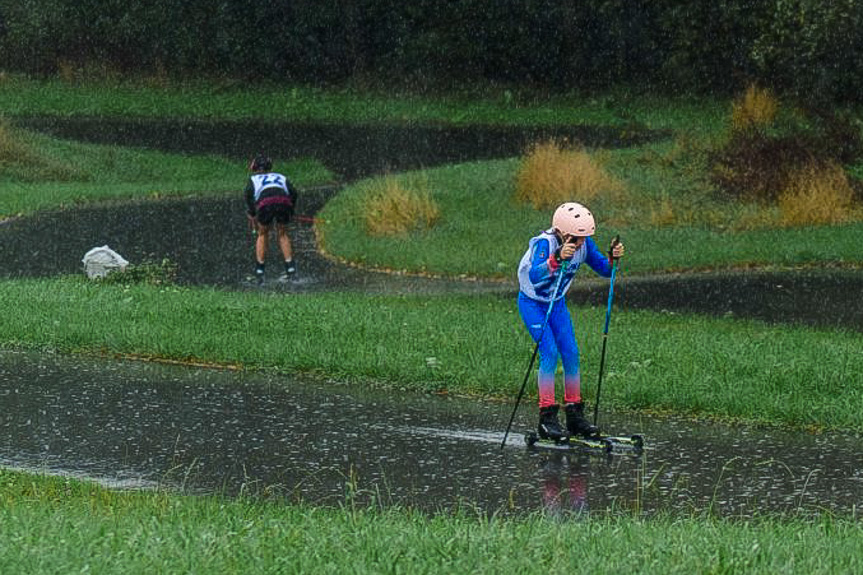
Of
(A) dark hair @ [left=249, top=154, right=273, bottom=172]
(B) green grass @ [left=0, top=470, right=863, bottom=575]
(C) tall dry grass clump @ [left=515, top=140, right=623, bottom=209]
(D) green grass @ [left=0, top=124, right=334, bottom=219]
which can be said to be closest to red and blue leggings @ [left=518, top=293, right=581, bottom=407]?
(B) green grass @ [left=0, top=470, right=863, bottom=575]

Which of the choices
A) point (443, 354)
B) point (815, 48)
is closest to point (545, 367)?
point (443, 354)

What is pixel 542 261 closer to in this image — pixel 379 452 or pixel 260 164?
pixel 379 452

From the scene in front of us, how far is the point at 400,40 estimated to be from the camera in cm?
4897

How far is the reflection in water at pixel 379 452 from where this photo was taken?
925 centimetres

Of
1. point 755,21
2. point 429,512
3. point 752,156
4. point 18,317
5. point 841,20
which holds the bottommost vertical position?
point 429,512

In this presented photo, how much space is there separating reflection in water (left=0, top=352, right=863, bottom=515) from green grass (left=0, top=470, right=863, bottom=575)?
1134mm

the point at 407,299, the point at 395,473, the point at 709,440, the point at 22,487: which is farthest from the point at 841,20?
the point at 22,487

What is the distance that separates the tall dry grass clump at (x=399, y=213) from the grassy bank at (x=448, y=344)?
5.81 metres

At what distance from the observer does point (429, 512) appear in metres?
8.80

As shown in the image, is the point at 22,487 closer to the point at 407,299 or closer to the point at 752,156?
the point at 407,299

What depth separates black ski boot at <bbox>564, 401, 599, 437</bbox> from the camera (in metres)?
10.4

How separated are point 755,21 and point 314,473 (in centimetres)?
3421

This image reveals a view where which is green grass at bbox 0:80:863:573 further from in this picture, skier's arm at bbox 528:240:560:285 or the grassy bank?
skier's arm at bbox 528:240:560:285

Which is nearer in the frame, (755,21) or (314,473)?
(314,473)
